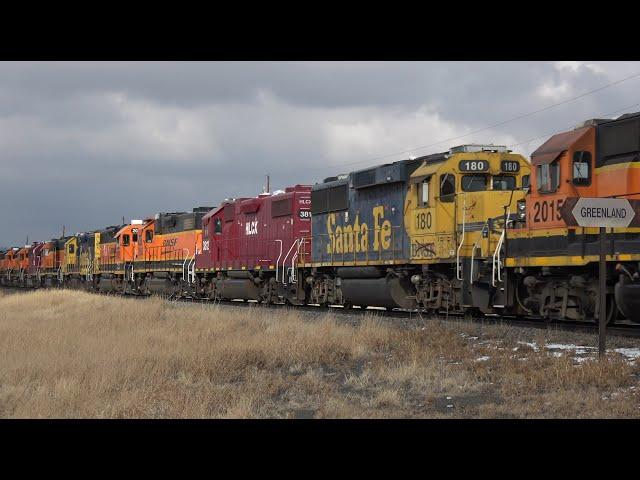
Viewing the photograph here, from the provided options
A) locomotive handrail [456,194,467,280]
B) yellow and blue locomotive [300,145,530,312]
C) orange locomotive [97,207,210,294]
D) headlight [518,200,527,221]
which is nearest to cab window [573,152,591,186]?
headlight [518,200,527,221]

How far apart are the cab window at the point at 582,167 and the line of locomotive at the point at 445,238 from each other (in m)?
0.02

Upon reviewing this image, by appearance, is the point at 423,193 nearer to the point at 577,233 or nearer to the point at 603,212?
the point at 577,233

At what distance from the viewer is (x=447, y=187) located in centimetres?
1953

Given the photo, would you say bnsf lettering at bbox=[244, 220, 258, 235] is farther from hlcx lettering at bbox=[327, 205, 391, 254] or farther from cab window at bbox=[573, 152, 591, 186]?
cab window at bbox=[573, 152, 591, 186]

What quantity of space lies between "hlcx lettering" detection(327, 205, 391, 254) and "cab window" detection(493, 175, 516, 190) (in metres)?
3.66

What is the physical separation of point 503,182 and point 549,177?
403 centimetres

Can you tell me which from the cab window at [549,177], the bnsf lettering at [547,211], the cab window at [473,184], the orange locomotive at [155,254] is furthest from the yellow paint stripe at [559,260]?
the orange locomotive at [155,254]

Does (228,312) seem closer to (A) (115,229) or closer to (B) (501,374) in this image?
(B) (501,374)

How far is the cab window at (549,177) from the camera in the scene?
15.2 meters

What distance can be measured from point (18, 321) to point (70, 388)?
15423mm

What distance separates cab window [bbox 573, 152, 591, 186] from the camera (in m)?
14.8

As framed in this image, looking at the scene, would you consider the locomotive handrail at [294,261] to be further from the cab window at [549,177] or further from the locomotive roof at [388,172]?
the cab window at [549,177]

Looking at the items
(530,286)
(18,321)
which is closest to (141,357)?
(530,286)

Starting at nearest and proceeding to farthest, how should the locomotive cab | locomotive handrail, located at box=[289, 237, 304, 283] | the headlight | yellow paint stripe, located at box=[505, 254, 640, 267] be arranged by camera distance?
yellow paint stripe, located at box=[505, 254, 640, 267], the headlight, the locomotive cab, locomotive handrail, located at box=[289, 237, 304, 283]
